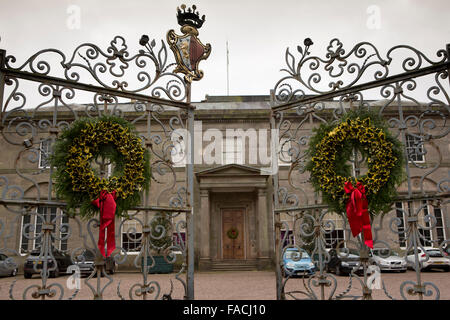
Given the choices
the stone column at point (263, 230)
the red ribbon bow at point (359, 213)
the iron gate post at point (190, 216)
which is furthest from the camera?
the stone column at point (263, 230)

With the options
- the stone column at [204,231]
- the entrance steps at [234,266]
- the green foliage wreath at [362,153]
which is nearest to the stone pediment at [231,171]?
the stone column at [204,231]

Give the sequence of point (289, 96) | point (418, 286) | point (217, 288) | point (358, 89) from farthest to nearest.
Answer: point (217, 288) < point (289, 96) < point (358, 89) < point (418, 286)

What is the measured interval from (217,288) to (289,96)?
670cm

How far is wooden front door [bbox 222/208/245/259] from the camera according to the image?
17859 mm

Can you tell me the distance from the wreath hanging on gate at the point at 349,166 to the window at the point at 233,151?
41.2 ft

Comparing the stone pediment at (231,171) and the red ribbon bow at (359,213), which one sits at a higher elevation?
the stone pediment at (231,171)

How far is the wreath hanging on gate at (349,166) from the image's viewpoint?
4816mm

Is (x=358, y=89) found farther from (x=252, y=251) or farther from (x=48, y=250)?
(x=252, y=251)

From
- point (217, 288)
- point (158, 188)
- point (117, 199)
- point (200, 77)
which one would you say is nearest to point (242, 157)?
point (158, 188)

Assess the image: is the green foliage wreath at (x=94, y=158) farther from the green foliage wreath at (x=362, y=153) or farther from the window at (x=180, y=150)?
the green foliage wreath at (x=362, y=153)

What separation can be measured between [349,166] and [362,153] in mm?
250

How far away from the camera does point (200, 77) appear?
6172 mm

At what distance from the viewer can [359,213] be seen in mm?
4695
